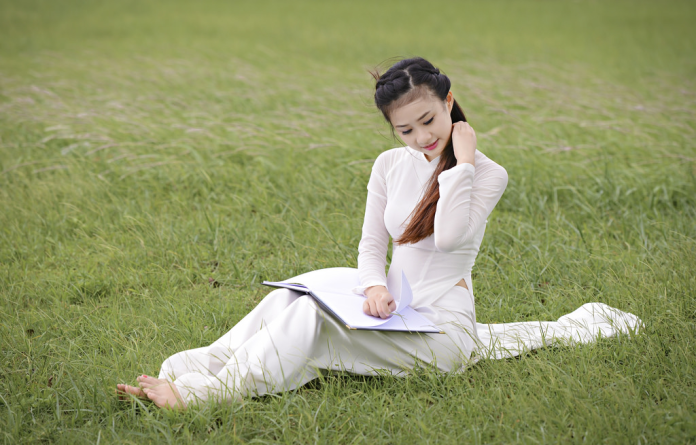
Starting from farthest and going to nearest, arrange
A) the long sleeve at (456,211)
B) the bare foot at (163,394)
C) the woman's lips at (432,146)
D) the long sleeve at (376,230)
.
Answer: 1. the long sleeve at (376,230)
2. the woman's lips at (432,146)
3. the long sleeve at (456,211)
4. the bare foot at (163,394)

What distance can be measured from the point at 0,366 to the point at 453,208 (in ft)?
6.93

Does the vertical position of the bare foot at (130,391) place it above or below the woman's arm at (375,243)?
below

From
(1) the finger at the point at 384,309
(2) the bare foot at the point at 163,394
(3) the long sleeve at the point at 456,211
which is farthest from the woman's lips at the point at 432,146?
(2) the bare foot at the point at 163,394

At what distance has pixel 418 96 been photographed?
7.89 feet

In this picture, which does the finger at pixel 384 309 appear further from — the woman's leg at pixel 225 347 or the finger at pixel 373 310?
the woman's leg at pixel 225 347

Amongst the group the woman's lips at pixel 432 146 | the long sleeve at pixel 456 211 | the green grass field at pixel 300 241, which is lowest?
the green grass field at pixel 300 241

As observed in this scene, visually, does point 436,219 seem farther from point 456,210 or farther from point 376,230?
point 376,230

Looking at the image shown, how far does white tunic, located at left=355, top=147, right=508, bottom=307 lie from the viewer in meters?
2.40

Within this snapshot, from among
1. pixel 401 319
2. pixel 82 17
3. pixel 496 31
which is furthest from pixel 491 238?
pixel 82 17

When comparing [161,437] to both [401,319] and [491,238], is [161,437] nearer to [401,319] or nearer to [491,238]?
[401,319]

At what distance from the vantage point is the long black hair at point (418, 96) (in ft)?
7.89

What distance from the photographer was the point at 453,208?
239 cm

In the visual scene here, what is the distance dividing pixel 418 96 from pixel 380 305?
0.85m

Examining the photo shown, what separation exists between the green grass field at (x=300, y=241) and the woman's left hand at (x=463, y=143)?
0.89 meters
